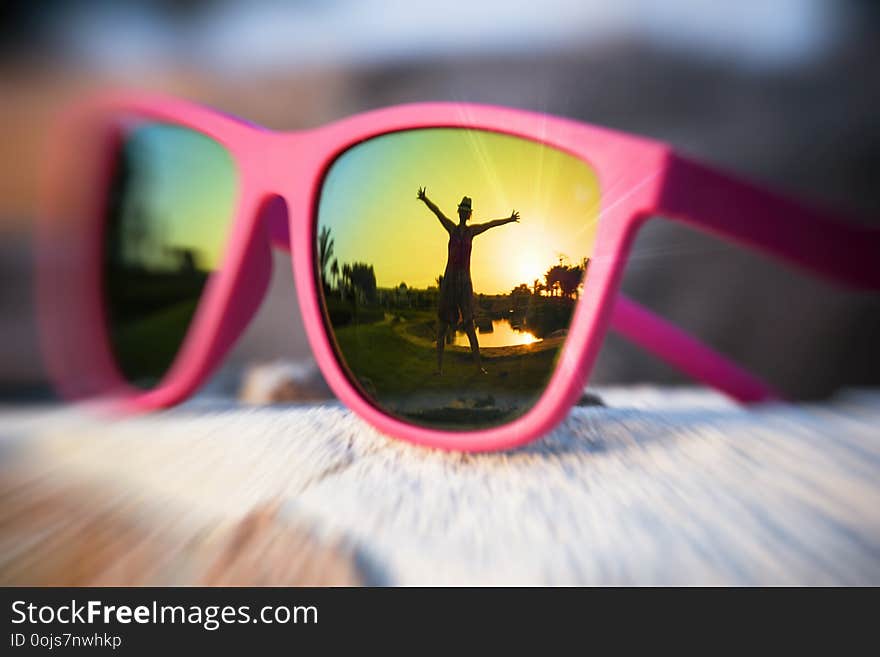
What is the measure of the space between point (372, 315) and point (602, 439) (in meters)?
0.11

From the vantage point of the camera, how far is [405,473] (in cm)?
18

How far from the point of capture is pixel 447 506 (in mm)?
156

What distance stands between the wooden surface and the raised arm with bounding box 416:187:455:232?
3.7 inches

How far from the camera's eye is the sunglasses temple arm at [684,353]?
0.30 m

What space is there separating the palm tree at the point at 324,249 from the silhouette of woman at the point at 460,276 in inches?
2.2

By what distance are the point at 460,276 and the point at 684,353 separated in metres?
Result: 0.17

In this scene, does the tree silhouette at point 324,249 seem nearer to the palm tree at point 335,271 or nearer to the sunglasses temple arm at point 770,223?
the palm tree at point 335,271

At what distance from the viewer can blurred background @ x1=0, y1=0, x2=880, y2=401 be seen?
1.48 feet

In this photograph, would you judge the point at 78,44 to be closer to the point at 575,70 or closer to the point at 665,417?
the point at 575,70

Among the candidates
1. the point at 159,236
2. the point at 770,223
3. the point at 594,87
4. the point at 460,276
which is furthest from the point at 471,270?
the point at 594,87
